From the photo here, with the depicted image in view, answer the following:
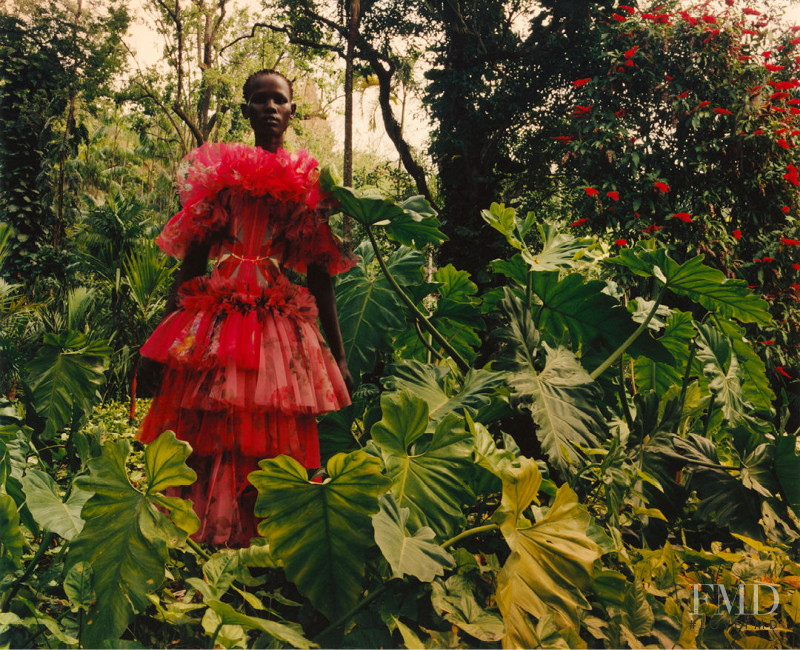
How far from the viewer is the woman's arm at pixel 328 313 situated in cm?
182

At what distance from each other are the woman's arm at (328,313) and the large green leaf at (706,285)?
1067 millimetres

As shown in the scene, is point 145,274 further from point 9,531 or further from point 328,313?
point 9,531

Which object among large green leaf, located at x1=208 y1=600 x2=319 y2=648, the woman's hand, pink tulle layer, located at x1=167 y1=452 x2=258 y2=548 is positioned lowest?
pink tulle layer, located at x1=167 y1=452 x2=258 y2=548

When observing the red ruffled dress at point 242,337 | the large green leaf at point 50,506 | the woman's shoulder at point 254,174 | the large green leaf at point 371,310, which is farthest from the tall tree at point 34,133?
the large green leaf at point 50,506

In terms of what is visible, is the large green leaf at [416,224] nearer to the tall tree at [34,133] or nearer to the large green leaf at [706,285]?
the large green leaf at [706,285]

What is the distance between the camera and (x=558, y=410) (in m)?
1.46

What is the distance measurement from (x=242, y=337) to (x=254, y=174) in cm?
52

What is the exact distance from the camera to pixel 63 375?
1.79 meters

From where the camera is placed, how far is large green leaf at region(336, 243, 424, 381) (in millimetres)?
1926

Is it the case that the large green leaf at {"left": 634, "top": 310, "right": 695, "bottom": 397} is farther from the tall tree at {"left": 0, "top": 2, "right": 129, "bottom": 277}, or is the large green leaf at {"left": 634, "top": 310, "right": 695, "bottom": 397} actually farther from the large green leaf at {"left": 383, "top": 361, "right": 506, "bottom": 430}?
the tall tree at {"left": 0, "top": 2, "right": 129, "bottom": 277}

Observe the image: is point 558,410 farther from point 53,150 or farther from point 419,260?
point 53,150

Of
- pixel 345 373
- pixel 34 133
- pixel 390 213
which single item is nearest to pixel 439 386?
pixel 345 373

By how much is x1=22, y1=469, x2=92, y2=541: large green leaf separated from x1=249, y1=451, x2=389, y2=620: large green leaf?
460mm

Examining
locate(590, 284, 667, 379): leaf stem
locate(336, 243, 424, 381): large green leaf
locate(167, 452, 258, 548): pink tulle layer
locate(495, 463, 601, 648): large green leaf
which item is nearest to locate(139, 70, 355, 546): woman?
locate(167, 452, 258, 548): pink tulle layer
